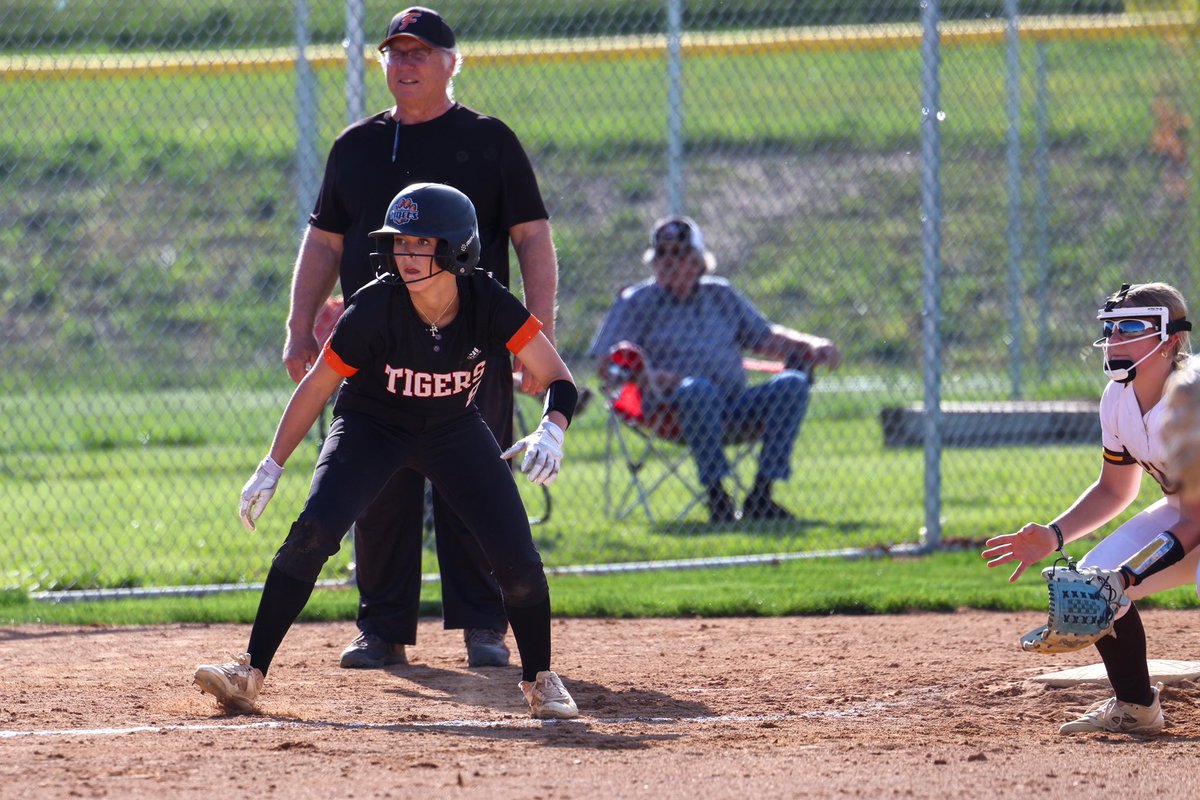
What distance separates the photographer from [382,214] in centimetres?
577

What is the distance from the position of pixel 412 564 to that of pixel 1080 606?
250cm

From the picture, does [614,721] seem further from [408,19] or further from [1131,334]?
Result: [408,19]

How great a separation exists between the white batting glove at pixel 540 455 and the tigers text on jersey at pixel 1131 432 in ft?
5.30

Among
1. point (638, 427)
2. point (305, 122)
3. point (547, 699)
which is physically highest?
point (305, 122)

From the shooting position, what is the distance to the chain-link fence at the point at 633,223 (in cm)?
879

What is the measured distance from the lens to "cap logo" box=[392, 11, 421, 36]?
5676 millimetres

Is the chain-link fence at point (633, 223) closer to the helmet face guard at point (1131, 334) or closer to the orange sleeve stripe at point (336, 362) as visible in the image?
the orange sleeve stripe at point (336, 362)

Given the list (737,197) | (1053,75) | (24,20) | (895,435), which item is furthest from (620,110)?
(24,20)

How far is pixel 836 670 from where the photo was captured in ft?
18.6

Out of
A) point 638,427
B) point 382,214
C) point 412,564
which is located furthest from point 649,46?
point 412,564

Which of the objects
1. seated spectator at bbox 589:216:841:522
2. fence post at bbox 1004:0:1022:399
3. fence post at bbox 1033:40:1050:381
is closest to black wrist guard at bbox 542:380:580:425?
seated spectator at bbox 589:216:841:522

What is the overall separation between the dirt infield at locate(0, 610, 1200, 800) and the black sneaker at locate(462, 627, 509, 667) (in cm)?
11

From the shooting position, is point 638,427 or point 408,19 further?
point 638,427

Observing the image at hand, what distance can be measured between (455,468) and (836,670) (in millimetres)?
1633
